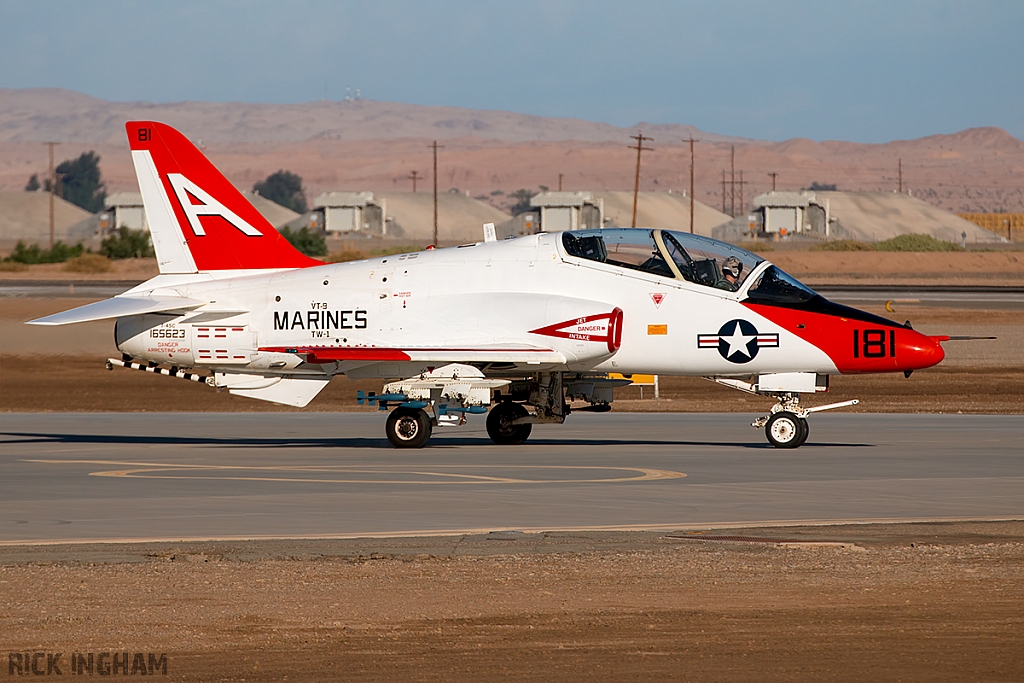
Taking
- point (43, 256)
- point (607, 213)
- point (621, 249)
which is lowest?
point (621, 249)

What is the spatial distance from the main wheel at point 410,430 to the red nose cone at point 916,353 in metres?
7.35

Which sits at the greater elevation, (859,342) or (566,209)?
(566,209)

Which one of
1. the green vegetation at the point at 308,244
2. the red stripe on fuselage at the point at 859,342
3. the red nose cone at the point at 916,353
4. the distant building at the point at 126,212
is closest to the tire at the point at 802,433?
the red stripe on fuselage at the point at 859,342

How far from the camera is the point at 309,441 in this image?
77.7 feet

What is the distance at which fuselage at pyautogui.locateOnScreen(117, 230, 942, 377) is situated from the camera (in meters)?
21.1

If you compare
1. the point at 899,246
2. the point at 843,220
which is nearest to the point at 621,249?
the point at 899,246

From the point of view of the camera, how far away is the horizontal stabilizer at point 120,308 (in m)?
21.7

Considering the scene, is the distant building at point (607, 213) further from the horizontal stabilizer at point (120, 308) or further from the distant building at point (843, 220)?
the horizontal stabilizer at point (120, 308)

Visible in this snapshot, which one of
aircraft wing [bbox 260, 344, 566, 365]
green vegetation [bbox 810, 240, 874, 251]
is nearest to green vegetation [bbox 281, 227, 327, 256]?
green vegetation [bbox 810, 240, 874, 251]

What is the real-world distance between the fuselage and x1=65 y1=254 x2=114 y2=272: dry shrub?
70329 millimetres

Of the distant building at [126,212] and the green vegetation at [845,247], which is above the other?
the distant building at [126,212]

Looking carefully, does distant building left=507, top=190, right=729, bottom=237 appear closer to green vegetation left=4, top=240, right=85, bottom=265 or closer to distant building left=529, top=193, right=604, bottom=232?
distant building left=529, top=193, right=604, bottom=232

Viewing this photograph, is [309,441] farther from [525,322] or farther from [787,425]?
[787,425]

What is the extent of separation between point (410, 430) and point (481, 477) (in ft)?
14.4
